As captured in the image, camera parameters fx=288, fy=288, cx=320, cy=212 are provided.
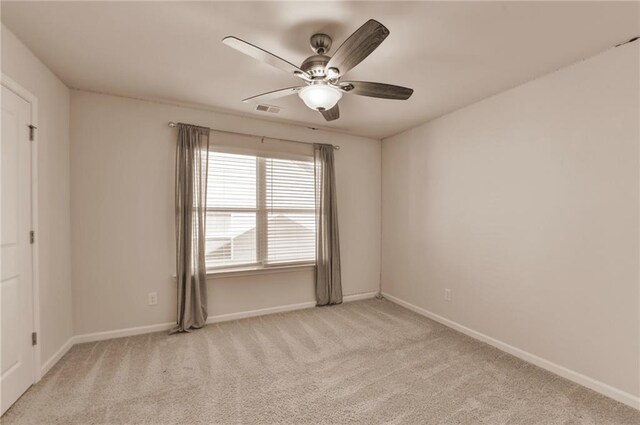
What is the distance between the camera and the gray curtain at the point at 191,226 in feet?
10.1

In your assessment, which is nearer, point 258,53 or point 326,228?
point 258,53

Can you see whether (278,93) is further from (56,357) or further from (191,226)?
(56,357)

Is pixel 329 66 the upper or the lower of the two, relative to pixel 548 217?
upper

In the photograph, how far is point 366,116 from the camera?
3445mm

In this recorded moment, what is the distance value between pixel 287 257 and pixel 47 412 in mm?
2411

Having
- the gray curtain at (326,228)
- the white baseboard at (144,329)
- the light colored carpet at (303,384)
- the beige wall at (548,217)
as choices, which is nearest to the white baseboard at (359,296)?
the gray curtain at (326,228)

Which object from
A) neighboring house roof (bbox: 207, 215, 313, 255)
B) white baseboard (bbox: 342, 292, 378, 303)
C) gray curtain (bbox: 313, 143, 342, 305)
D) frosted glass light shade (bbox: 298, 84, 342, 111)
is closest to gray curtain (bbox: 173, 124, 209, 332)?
neighboring house roof (bbox: 207, 215, 313, 255)

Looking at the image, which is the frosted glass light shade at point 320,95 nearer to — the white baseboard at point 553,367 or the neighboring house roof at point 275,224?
the neighboring house roof at point 275,224

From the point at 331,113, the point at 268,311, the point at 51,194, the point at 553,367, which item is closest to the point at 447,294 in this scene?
the point at 553,367

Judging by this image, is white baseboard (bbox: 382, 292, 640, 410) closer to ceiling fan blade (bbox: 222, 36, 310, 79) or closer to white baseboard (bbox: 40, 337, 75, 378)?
ceiling fan blade (bbox: 222, 36, 310, 79)

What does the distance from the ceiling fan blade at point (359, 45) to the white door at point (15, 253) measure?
2145 mm

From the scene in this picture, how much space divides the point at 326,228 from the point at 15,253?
2.90m

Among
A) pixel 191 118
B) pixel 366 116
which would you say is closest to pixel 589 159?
pixel 366 116

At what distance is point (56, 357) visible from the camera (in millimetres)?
2434
